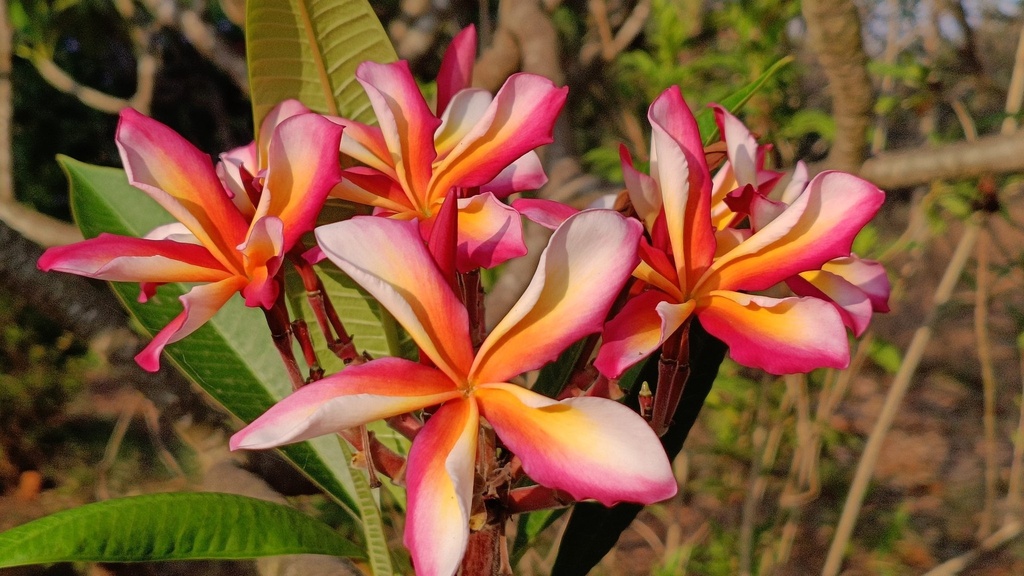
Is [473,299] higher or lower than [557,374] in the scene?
higher

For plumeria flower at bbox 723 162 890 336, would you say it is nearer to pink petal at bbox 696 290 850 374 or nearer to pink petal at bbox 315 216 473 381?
pink petal at bbox 696 290 850 374

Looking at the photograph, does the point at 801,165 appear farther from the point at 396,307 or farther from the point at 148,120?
the point at 148,120

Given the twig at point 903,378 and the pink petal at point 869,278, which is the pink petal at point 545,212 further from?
the twig at point 903,378

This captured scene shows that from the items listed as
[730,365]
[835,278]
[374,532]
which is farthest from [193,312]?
[730,365]

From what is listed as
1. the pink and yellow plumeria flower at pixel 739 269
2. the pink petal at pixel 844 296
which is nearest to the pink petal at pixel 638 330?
Result: the pink and yellow plumeria flower at pixel 739 269

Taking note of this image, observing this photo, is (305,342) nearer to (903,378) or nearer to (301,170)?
(301,170)
